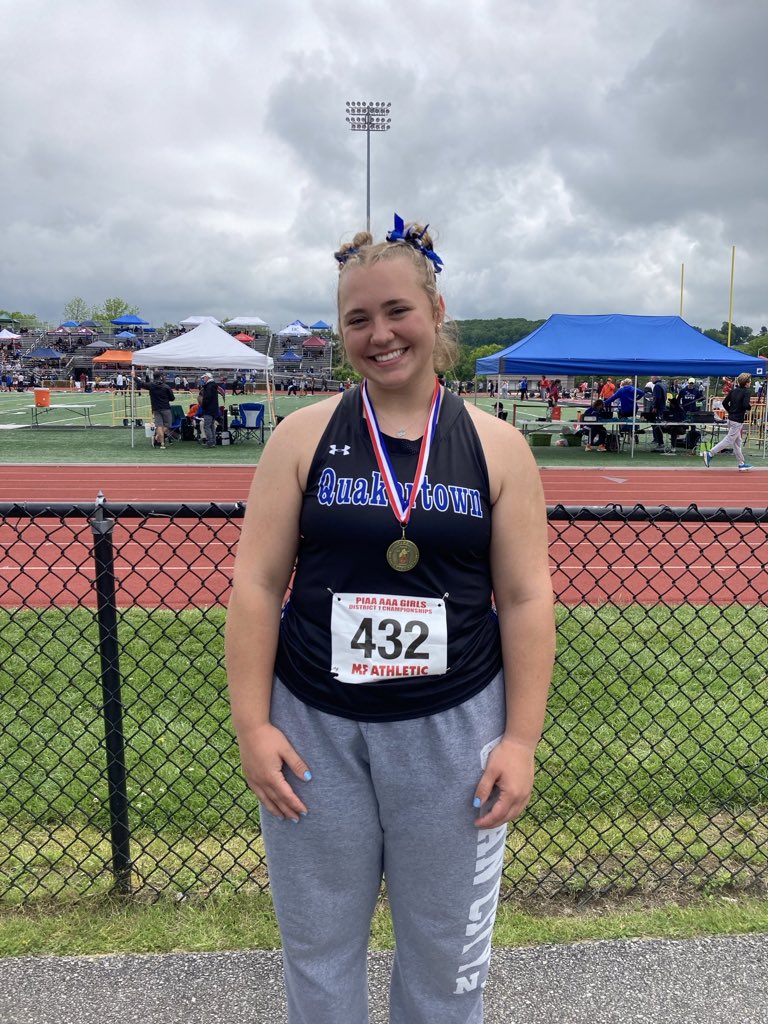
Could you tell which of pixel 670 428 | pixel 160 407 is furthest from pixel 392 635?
pixel 670 428

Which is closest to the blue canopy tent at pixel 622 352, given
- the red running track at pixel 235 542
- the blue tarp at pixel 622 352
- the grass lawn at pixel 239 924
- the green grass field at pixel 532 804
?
the blue tarp at pixel 622 352

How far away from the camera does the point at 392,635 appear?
4.75ft

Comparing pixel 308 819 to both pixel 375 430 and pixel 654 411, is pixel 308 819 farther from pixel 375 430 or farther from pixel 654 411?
pixel 654 411

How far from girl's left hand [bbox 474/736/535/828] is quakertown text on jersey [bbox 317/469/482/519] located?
45cm

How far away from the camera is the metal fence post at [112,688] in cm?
247

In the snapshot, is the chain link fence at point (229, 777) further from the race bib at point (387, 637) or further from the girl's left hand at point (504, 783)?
the girl's left hand at point (504, 783)

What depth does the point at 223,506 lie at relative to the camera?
2434 mm

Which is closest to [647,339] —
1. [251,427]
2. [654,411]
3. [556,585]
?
[654,411]

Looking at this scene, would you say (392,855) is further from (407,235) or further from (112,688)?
(112,688)

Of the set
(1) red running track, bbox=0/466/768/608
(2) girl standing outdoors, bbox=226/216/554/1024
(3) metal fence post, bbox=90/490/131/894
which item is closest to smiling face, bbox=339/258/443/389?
(2) girl standing outdoors, bbox=226/216/554/1024

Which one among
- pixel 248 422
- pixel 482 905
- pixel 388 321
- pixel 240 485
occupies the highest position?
pixel 388 321

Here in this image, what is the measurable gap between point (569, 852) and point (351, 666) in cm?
206

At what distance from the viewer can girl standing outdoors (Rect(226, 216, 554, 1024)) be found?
1.44 m

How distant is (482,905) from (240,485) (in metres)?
11.8
